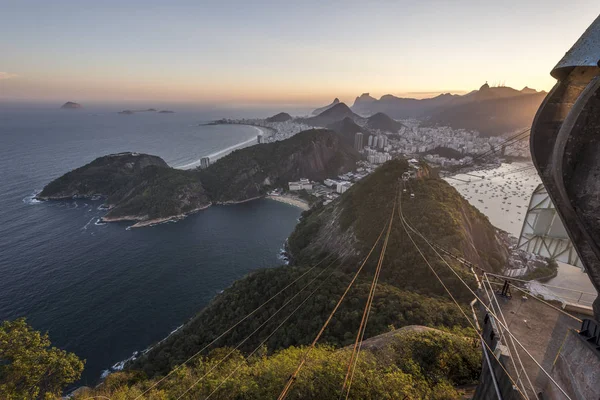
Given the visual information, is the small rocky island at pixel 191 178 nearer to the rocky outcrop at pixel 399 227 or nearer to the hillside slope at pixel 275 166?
the hillside slope at pixel 275 166

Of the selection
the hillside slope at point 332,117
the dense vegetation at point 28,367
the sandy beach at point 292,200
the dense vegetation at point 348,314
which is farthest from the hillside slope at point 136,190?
the hillside slope at point 332,117

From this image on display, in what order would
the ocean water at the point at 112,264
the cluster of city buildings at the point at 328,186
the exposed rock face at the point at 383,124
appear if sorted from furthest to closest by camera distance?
the exposed rock face at the point at 383,124
the cluster of city buildings at the point at 328,186
the ocean water at the point at 112,264

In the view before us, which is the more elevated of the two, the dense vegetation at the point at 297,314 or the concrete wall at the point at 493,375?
the concrete wall at the point at 493,375

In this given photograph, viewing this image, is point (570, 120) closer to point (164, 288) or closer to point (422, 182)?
point (422, 182)

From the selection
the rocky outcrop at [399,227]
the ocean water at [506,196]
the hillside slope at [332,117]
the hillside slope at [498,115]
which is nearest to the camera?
the rocky outcrop at [399,227]

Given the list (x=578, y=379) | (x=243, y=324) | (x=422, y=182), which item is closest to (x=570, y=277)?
(x=422, y=182)

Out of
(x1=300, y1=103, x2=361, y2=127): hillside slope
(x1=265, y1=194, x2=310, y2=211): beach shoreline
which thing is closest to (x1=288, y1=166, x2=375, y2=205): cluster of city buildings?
(x1=265, y1=194, x2=310, y2=211): beach shoreline

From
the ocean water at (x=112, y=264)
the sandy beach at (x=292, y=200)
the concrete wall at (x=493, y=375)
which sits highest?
the concrete wall at (x=493, y=375)
